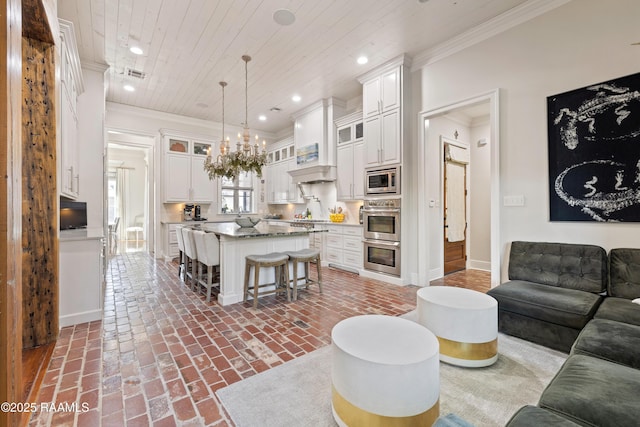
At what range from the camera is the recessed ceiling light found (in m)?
3.19

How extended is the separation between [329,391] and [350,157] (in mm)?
4363

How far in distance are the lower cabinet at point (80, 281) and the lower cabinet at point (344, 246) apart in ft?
10.6

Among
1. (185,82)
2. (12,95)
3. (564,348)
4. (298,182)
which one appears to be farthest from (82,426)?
(298,182)

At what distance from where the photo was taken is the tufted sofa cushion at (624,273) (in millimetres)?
2307

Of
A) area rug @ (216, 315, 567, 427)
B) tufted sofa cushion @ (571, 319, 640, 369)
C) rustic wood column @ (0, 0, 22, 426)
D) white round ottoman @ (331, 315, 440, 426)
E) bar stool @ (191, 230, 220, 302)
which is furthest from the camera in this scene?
bar stool @ (191, 230, 220, 302)

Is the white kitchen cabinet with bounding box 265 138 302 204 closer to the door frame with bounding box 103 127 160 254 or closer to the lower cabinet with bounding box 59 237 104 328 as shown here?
the door frame with bounding box 103 127 160 254

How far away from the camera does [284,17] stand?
327 cm

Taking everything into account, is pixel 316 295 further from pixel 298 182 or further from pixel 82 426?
pixel 298 182

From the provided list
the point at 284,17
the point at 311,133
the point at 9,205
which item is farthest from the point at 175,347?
the point at 311,133

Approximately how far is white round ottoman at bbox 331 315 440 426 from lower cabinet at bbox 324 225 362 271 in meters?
3.50

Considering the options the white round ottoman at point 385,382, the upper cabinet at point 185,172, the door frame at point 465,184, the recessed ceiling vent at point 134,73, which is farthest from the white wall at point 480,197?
the recessed ceiling vent at point 134,73

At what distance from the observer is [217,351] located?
90.5 inches

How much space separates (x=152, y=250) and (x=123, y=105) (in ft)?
11.3

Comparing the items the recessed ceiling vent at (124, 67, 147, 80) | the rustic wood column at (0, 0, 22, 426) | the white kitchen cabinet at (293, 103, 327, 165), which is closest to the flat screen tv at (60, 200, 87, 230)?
the recessed ceiling vent at (124, 67, 147, 80)
